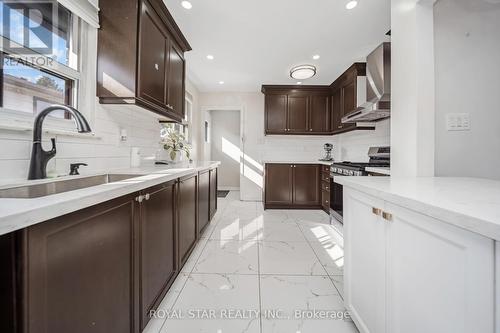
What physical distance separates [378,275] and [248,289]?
0.99m

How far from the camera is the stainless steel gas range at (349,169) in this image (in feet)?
8.29

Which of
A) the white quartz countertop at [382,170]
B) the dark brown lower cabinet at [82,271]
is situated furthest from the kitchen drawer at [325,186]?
the dark brown lower cabinet at [82,271]

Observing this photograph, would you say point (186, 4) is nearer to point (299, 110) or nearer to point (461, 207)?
point (461, 207)

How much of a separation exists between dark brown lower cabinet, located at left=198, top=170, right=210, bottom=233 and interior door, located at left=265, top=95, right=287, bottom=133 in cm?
209

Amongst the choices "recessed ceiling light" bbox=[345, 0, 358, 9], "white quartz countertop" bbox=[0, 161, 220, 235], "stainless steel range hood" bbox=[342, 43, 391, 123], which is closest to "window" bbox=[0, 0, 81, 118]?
"white quartz countertop" bbox=[0, 161, 220, 235]

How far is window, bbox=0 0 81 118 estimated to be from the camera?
1.07m

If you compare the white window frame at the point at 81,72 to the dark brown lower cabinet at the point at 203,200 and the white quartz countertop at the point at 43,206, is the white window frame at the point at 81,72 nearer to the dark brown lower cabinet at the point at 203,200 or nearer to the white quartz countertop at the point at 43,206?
the white quartz countertop at the point at 43,206

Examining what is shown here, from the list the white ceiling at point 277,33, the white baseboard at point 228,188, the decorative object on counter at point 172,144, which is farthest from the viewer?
the white baseboard at point 228,188

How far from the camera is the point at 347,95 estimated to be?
3.53 meters

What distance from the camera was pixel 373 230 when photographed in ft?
3.33

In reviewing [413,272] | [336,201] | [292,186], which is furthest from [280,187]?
[413,272]

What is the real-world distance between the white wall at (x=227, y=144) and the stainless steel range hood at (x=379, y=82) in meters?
4.17

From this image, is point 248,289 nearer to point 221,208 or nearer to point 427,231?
point 427,231

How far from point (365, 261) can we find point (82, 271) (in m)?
1.25
